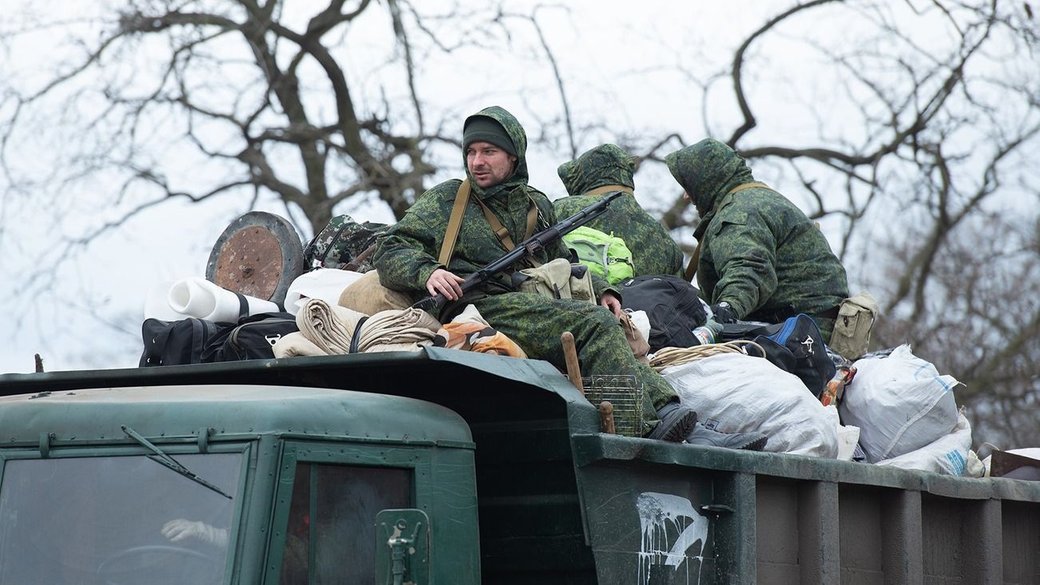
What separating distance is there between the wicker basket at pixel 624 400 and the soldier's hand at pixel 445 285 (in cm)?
64

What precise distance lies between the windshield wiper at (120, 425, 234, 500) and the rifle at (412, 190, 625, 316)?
1.42 meters

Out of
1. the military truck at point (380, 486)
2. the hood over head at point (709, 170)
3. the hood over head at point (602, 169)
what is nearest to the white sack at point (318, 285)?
the military truck at point (380, 486)

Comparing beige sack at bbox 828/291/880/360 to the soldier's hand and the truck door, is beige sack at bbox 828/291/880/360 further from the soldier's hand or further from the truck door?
the truck door

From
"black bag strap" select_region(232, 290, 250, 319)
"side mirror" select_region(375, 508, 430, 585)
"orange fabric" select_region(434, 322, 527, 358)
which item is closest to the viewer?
"side mirror" select_region(375, 508, 430, 585)

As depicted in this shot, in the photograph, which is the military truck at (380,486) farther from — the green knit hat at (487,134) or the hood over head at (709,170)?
the hood over head at (709,170)

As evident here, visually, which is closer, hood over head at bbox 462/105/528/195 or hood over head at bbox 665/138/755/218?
hood over head at bbox 462/105/528/195

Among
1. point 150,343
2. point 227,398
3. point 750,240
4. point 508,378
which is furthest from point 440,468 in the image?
point 750,240

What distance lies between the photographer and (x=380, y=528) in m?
3.96

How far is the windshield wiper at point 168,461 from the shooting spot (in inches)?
159

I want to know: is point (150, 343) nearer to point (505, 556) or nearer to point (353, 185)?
point (505, 556)

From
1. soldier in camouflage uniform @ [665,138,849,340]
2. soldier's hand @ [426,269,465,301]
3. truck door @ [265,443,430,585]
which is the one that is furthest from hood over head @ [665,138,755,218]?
truck door @ [265,443,430,585]

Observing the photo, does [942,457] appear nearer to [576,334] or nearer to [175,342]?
[576,334]

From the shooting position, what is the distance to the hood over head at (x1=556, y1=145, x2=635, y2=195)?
26.2 ft

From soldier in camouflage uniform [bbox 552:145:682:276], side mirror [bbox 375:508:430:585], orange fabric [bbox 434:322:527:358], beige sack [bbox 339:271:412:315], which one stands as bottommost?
side mirror [bbox 375:508:430:585]
